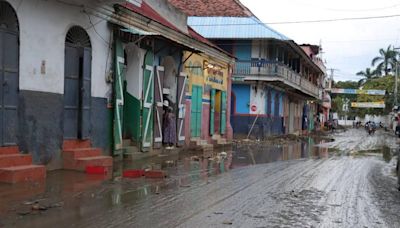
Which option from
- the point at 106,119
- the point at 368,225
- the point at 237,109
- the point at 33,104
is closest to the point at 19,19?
the point at 33,104

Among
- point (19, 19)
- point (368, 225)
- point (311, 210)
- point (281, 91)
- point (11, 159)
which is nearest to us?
point (368, 225)

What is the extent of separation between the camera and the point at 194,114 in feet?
73.0

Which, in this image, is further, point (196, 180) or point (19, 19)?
point (196, 180)

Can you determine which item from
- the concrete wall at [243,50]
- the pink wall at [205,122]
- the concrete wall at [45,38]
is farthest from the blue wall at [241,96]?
the concrete wall at [45,38]

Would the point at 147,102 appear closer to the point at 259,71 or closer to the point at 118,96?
the point at 118,96

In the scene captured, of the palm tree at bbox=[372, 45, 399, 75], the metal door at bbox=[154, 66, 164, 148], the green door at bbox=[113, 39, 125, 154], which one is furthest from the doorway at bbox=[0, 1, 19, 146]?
the palm tree at bbox=[372, 45, 399, 75]

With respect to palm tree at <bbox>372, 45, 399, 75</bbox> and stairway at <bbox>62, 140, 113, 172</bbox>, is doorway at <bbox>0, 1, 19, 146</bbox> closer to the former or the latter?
stairway at <bbox>62, 140, 113, 172</bbox>

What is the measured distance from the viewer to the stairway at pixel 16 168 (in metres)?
9.69

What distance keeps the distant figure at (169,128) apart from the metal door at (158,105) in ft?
2.22

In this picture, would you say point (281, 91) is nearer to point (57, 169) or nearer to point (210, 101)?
point (210, 101)

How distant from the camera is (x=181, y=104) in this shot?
66.5 feet

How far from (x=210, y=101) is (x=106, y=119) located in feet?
34.3

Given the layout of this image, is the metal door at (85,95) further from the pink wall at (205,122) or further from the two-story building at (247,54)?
the two-story building at (247,54)

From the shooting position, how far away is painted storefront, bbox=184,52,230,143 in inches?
855
